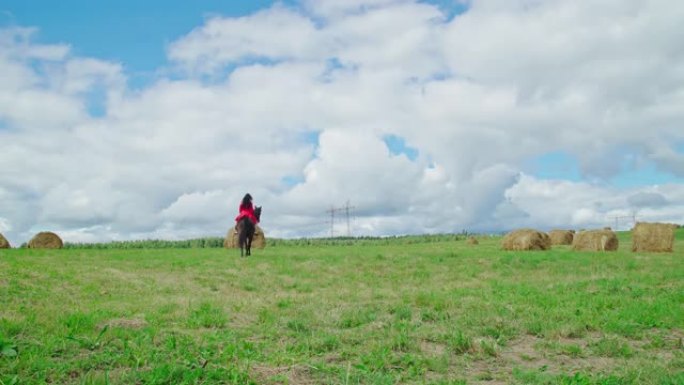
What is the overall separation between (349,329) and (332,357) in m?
1.82

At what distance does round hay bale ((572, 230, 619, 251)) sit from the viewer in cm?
3388

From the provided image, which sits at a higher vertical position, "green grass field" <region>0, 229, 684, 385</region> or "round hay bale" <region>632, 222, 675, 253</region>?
"round hay bale" <region>632, 222, 675, 253</region>

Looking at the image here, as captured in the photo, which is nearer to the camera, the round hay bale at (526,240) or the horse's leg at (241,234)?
the horse's leg at (241,234)

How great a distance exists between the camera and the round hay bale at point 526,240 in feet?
116

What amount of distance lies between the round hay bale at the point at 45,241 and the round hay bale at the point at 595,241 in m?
32.5

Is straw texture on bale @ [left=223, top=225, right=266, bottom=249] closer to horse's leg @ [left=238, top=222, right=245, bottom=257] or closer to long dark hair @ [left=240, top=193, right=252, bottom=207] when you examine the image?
long dark hair @ [left=240, top=193, right=252, bottom=207]

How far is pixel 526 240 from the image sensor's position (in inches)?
1390

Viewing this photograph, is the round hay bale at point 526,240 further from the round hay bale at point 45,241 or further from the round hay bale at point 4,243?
the round hay bale at point 4,243

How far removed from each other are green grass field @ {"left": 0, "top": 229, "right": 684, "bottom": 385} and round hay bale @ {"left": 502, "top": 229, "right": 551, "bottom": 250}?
1790cm

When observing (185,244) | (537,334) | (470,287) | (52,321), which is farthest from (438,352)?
(185,244)

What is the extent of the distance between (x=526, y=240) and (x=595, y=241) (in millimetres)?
3738

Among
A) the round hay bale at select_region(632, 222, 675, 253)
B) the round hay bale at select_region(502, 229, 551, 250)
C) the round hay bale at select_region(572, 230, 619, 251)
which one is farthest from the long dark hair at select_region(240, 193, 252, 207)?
the round hay bale at select_region(632, 222, 675, 253)

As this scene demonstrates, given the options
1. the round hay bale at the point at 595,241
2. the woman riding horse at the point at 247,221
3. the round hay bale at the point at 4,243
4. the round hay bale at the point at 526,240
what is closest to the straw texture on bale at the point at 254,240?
the woman riding horse at the point at 247,221

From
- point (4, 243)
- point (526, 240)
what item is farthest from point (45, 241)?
point (526, 240)
